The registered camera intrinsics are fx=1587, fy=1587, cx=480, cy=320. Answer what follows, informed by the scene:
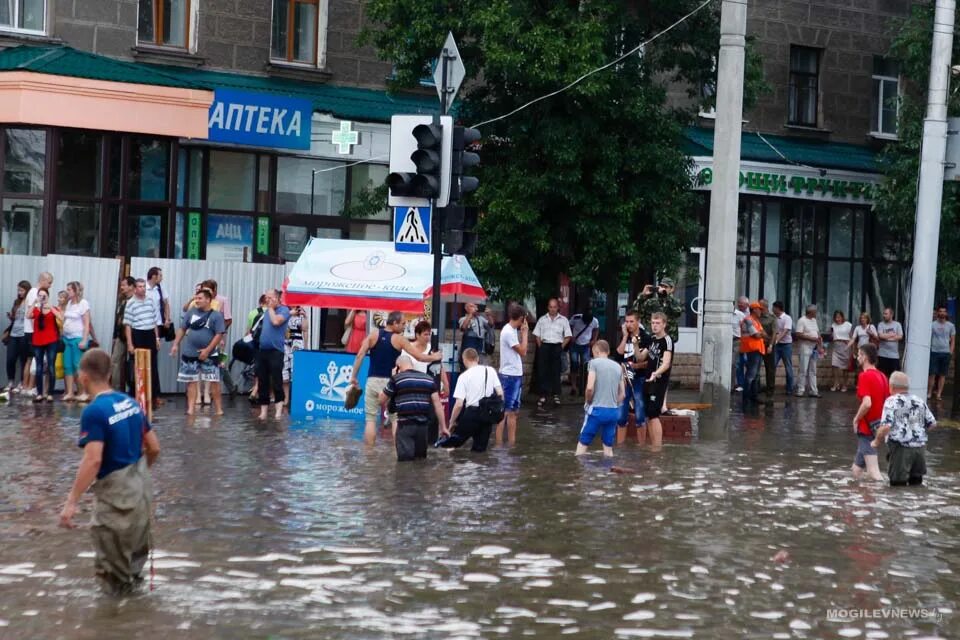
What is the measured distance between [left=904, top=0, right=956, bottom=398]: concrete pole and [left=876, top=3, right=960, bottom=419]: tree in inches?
325

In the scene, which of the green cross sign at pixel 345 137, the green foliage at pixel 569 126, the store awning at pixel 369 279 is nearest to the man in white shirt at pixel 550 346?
the green foliage at pixel 569 126

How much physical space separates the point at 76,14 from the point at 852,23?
57.3 feet

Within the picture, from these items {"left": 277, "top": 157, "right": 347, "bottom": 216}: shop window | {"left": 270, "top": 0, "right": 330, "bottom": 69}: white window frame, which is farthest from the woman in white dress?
{"left": 270, "top": 0, "right": 330, "bottom": 69}: white window frame

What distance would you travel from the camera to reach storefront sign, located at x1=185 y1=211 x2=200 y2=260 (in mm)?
27562

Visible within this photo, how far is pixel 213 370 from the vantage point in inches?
844

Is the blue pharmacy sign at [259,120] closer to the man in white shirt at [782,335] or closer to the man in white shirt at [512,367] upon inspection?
the man in white shirt at [512,367]

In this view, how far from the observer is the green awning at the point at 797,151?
106 feet

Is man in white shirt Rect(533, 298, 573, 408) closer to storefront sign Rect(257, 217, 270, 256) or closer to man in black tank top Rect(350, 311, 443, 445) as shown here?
storefront sign Rect(257, 217, 270, 256)

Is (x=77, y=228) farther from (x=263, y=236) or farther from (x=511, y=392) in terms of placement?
(x=511, y=392)

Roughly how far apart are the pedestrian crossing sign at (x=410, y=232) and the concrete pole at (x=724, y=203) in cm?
492

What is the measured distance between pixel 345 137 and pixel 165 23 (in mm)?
3686

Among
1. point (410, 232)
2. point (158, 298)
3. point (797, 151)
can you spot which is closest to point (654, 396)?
point (410, 232)

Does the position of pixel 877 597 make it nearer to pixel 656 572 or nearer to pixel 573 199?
pixel 656 572

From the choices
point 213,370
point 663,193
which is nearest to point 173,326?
point 213,370
